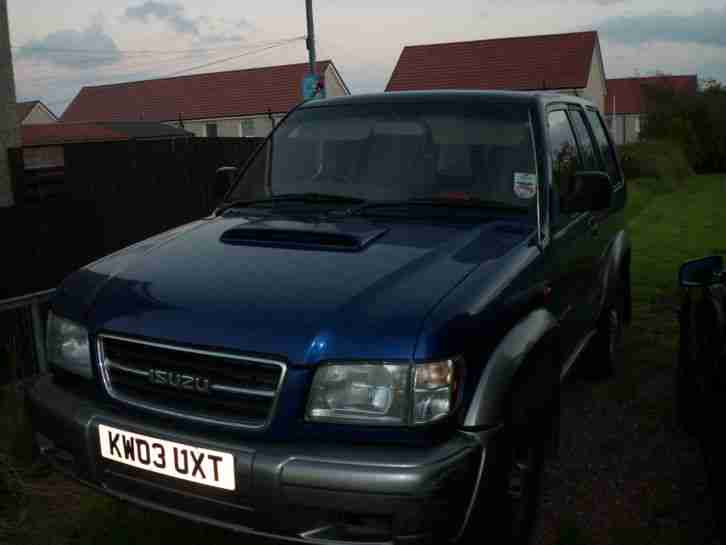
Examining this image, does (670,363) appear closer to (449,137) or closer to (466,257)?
(449,137)

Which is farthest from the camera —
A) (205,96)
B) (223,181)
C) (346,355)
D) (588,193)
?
(205,96)

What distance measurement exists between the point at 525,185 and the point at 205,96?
177 ft

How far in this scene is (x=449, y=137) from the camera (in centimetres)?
379

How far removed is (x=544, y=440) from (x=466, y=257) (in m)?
0.86

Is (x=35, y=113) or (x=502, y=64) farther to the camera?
(x=35, y=113)

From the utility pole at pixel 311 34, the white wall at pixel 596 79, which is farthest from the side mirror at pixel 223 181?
the white wall at pixel 596 79

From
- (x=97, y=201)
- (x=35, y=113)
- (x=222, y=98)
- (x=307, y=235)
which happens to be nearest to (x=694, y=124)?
(x=97, y=201)

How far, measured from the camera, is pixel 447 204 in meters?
3.57

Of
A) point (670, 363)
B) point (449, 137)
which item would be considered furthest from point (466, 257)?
point (670, 363)

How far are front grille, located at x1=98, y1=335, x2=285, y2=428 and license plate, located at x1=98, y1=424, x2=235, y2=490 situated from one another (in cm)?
10

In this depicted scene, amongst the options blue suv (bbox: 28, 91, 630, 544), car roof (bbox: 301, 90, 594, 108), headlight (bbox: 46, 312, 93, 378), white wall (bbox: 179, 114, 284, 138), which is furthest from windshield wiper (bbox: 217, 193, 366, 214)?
white wall (bbox: 179, 114, 284, 138)

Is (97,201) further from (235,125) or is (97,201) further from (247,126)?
(235,125)

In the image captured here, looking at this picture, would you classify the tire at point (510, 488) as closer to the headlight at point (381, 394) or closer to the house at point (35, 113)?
the headlight at point (381, 394)

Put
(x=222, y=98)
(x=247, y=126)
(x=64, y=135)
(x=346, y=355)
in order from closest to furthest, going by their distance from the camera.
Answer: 1. (x=346, y=355)
2. (x=64, y=135)
3. (x=247, y=126)
4. (x=222, y=98)
